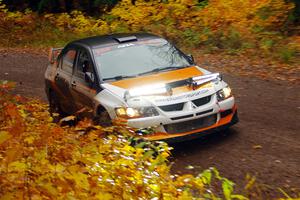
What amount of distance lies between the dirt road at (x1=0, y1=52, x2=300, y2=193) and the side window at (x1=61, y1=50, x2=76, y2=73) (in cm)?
290

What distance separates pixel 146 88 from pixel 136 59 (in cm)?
120

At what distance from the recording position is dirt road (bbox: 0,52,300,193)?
21.9ft

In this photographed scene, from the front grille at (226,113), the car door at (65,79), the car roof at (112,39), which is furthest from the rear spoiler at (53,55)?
the front grille at (226,113)

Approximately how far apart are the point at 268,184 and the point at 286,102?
13.7 ft

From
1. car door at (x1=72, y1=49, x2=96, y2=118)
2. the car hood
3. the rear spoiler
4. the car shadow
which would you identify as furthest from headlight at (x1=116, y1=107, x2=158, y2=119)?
the rear spoiler

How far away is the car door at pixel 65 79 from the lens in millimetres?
9336

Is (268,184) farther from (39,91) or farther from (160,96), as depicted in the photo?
(39,91)

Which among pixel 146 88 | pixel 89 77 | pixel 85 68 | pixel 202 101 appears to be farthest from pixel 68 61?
pixel 202 101

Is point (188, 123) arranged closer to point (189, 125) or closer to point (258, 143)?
point (189, 125)

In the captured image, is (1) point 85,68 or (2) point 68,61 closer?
(1) point 85,68

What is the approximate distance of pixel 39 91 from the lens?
1384cm

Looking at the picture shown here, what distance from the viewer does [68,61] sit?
9.73 metres

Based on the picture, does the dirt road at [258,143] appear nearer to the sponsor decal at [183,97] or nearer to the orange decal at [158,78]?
the sponsor decal at [183,97]

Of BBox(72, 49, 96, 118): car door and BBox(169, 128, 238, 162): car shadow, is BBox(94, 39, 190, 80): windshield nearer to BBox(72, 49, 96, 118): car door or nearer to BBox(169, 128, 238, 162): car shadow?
BBox(72, 49, 96, 118): car door
